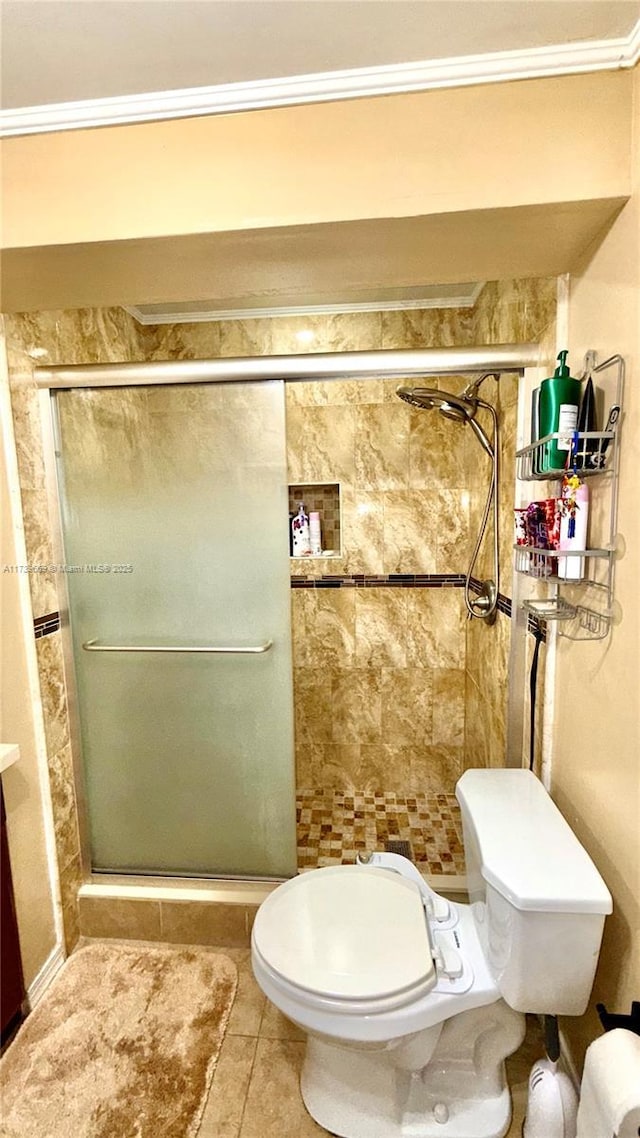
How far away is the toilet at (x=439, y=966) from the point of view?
95 cm

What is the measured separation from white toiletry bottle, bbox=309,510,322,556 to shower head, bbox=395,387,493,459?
74 cm

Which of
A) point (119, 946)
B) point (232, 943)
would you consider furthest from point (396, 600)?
point (119, 946)

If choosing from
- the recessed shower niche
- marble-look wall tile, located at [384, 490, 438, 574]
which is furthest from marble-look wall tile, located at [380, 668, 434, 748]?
the recessed shower niche

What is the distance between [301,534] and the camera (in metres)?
2.42

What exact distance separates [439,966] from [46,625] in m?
1.38

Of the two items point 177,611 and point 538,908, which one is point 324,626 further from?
point 538,908

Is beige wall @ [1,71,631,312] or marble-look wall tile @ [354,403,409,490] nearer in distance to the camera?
beige wall @ [1,71,631,312]

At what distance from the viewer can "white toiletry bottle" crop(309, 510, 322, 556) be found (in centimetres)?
241

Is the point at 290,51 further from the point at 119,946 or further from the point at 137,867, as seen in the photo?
the point at 119,946

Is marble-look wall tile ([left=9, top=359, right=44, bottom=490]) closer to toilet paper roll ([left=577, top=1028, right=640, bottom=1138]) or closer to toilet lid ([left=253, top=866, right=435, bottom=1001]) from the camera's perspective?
toilet lid ([left=253, top=866, right=435, bottom=1001])

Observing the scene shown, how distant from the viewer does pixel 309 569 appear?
2.44 meters

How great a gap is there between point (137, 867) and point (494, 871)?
1.36 m

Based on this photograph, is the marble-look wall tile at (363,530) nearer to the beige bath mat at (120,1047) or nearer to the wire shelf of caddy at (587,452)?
the wire shelf of caddy at (587,452)

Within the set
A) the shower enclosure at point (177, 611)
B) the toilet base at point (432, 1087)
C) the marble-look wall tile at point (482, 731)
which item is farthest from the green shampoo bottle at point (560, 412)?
the toilet base at point (432, 1087)
